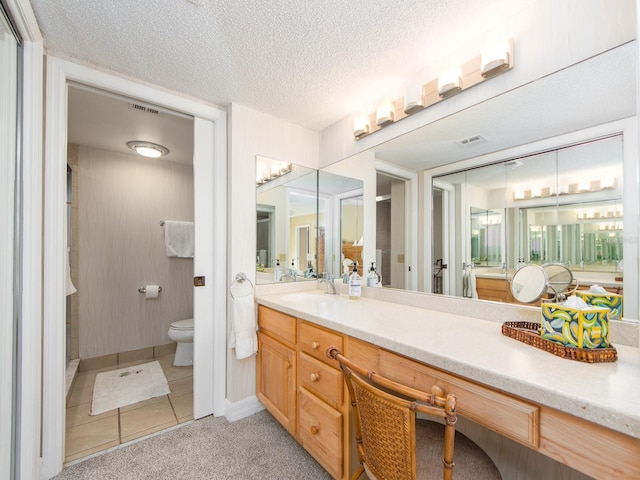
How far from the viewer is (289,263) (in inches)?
93.8

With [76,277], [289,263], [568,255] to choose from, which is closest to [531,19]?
[568,255]

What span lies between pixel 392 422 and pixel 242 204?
1.65m

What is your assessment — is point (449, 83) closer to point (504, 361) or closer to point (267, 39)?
point (267, 39)

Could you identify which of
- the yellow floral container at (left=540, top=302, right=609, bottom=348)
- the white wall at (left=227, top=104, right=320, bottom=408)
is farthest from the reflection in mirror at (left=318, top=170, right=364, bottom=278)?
the yellow floral container at (left=540, top=302, right=609, bottom=348)

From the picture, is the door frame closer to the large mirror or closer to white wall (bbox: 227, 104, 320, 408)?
white wall (bbox: 227, 104, 320, 408)

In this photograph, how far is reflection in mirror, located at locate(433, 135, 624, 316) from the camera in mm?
1071

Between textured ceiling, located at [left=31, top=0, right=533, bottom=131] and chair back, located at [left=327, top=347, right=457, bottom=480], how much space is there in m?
1.45

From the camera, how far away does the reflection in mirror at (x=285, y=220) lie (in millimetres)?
2189

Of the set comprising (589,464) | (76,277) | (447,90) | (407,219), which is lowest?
(589,464)

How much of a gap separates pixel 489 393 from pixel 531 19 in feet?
4.93

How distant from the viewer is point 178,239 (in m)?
3.17

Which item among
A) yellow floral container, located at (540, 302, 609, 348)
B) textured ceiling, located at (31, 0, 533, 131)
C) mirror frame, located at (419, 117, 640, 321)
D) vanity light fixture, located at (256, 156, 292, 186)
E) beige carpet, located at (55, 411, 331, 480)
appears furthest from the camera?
vanity light fixture, located at (256, 156, 292, 186)

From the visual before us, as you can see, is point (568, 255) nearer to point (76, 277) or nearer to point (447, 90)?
point (447, 90)

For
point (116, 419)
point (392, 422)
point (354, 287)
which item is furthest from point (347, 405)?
point (116, 419)
